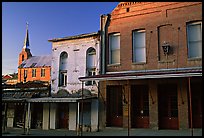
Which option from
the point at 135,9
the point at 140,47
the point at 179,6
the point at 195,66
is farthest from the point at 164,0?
the point at 195,66

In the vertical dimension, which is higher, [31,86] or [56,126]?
[31,86]

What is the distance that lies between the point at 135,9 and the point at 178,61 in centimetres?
494

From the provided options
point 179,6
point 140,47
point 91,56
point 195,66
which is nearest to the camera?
point 195,66

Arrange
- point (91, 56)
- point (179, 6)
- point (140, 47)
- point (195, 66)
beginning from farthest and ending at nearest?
point (91, 56)
point (140, 47)
point (179, 6)
point (195, 66)

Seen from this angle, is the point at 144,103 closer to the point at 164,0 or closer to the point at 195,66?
the point at 195,66

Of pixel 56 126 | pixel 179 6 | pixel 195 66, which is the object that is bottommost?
pixel 56 126

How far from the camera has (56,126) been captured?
18172 millimetres

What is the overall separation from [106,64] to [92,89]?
83.3 inches

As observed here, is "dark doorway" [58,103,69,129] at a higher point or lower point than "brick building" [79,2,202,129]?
lower

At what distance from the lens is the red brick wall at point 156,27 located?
14.8 metres

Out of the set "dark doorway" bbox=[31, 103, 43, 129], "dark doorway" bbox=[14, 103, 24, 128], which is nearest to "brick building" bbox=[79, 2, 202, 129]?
"dark doorway" bbox=[31, 103, 43, 129]

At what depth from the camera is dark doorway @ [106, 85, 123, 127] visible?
16156mm

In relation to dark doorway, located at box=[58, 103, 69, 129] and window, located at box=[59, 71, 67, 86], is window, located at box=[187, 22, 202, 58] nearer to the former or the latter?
window, located at box=[59, 71, 67, 86]

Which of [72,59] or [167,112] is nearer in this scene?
[167,112]
